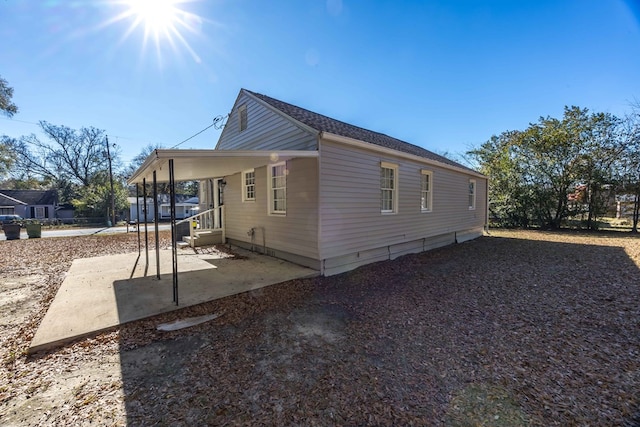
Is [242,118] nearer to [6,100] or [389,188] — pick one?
[389,188]

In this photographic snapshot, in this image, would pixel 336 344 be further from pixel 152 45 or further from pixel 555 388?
pixel 152 45

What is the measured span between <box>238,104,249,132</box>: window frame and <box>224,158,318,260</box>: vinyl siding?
1655 mm

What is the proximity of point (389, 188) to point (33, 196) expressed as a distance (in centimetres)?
4903

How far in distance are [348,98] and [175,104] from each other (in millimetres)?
7596

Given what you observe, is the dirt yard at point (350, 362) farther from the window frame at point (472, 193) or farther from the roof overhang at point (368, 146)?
the window frame at point (472, 193)

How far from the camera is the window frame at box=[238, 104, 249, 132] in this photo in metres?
8.72

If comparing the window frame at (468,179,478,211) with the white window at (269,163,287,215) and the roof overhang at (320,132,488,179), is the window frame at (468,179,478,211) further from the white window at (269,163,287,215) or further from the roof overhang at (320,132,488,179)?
the white window at (269,163,287,215)

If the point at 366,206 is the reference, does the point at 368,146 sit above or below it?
above

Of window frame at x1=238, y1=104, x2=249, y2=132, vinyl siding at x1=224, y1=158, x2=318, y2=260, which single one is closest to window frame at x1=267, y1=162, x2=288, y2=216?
vinyl siding at x1=224, y1=158, x2=318, y2=260

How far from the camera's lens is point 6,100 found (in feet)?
49.1

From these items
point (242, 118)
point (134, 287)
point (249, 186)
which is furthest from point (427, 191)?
point (134, 287)

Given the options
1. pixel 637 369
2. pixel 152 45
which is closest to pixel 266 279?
pixel 637 369

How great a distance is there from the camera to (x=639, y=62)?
9.26 meters

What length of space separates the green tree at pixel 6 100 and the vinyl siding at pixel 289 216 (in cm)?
1701
